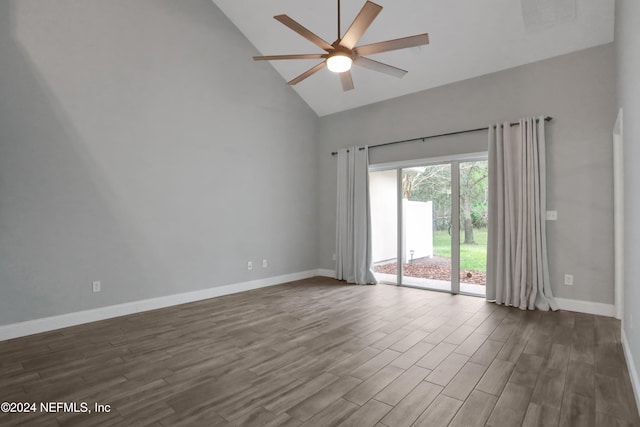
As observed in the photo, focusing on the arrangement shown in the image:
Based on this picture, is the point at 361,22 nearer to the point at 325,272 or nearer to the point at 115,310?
the point at 115,310

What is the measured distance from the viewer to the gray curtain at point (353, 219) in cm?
592

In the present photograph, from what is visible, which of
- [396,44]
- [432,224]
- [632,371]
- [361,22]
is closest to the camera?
[632,371]

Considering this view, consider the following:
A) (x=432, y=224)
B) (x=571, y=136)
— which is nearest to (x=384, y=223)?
(x=432, y=224)

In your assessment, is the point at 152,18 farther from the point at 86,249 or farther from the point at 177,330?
the point at 177,330

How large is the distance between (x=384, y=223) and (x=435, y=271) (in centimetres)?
122

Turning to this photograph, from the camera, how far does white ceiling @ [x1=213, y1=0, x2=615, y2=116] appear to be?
384cm

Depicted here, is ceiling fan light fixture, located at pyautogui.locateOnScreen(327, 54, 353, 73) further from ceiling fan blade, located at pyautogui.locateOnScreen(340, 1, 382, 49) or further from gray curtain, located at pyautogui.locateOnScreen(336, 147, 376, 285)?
gray curtain, located at pyautogui.locateOnScreen(336, 147, 376, 285)

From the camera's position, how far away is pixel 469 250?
500cm

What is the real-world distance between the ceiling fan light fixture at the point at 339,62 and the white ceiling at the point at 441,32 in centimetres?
182

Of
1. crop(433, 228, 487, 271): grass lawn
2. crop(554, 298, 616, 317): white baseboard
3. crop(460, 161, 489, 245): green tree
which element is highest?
crop(460, 161, 489, 245): green tree

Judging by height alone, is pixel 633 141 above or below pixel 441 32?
below

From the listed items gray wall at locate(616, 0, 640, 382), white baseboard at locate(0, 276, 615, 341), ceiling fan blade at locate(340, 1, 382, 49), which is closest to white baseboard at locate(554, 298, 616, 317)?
white baseboard at locate(0, 276, 615, 341)

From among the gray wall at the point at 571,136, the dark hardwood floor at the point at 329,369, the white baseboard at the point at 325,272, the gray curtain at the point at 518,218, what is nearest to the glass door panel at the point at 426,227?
the gray wall at the point at 571,136

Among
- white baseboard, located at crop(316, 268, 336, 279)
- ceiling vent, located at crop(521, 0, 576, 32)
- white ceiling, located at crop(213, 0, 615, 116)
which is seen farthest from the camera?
white baseboard, located at crop(316, 268, 336, 279)
